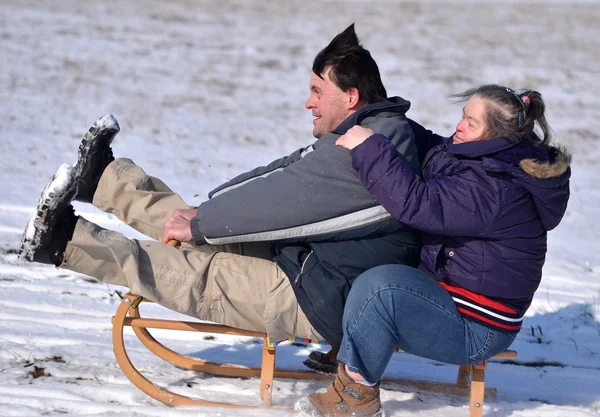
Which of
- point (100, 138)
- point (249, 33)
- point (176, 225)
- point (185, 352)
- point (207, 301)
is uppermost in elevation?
point (249, 33)

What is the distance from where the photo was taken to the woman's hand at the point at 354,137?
3148 mm

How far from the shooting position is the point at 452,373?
162 inches

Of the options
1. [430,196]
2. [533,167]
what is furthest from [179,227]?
[533,167]

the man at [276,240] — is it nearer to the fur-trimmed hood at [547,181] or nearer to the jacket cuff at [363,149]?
the jacket cuff at [363,149]

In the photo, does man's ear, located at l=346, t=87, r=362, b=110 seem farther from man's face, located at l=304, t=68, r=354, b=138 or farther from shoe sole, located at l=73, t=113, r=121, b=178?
shoe sole, located at l=73, t=113, r=121, b=178

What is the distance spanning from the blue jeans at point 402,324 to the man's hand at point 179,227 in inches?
31.0

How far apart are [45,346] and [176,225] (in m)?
0.96

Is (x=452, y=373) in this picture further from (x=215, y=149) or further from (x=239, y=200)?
(x=215, y=149)

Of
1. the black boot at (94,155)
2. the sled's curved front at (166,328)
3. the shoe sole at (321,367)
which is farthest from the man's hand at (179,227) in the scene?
the shoe sole at (321,367)

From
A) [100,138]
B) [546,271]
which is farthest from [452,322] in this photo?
[546,271]

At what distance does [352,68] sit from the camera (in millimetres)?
3549

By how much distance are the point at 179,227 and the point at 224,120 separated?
5.28 metres

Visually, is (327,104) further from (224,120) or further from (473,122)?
(224,120)

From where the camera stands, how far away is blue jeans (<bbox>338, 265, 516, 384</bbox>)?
3080 mm
